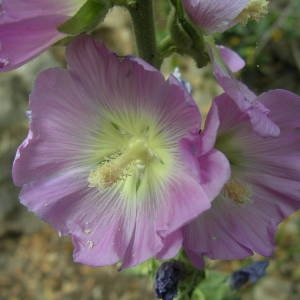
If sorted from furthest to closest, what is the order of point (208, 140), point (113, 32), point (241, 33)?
point (113, 32) → point (241, 33) → point (208, 140)

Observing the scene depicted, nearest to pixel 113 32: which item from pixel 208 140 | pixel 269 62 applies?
pixel 269 62

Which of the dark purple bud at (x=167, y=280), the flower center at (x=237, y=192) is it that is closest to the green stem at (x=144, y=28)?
the flower center at (x=237, y=192)

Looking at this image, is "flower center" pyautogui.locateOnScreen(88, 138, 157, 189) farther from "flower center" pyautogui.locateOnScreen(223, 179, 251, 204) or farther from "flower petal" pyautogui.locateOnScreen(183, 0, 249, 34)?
"flower petal" pyautogui.locateOnScreen(183, 0, 249, 34)

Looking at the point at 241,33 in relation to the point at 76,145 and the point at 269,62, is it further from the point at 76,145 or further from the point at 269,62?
the point at 76,145

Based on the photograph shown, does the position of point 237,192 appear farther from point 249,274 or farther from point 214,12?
point 249,274

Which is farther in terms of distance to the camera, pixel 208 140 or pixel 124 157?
pixel 124 157

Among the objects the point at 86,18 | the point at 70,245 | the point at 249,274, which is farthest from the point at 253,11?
the point at 70,245

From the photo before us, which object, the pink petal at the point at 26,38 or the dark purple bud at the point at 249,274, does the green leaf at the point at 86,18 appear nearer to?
the pink petal at the point at 26,38
